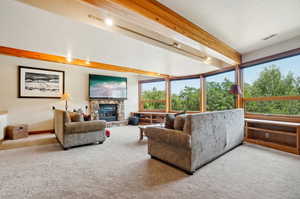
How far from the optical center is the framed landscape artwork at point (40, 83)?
4.53m

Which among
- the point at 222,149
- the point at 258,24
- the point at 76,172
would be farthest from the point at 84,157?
the point at 258,24

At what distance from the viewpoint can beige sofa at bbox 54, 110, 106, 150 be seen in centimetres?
319

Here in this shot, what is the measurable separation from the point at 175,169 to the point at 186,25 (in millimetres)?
2391

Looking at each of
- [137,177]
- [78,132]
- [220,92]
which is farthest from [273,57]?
[78,132]

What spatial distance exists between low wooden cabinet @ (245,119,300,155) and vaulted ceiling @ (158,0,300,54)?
1962 mm

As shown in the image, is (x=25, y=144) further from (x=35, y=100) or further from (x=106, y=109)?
(x=106, y=109)

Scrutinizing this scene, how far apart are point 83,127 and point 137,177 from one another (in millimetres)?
2007

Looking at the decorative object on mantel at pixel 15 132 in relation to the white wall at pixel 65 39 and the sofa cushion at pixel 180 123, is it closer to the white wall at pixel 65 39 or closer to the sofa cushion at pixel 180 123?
the white wall at pixel 65 39

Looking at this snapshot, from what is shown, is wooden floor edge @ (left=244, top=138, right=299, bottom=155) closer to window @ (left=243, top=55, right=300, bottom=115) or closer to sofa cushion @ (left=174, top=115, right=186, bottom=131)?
window @ (left=243, top=55, right=300, bottom=115)

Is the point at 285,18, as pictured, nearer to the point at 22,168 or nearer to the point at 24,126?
the point at 22,168

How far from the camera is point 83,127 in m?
3.36

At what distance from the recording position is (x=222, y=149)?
109 inches

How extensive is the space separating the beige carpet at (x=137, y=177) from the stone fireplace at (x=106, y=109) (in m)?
3.08

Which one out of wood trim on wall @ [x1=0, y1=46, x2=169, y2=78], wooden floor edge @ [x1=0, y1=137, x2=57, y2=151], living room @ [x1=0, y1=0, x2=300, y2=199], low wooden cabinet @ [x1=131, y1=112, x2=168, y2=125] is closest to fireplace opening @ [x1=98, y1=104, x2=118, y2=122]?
low wooden cabinet @ [x1=131, y1=112, x2=168, y2=125]
